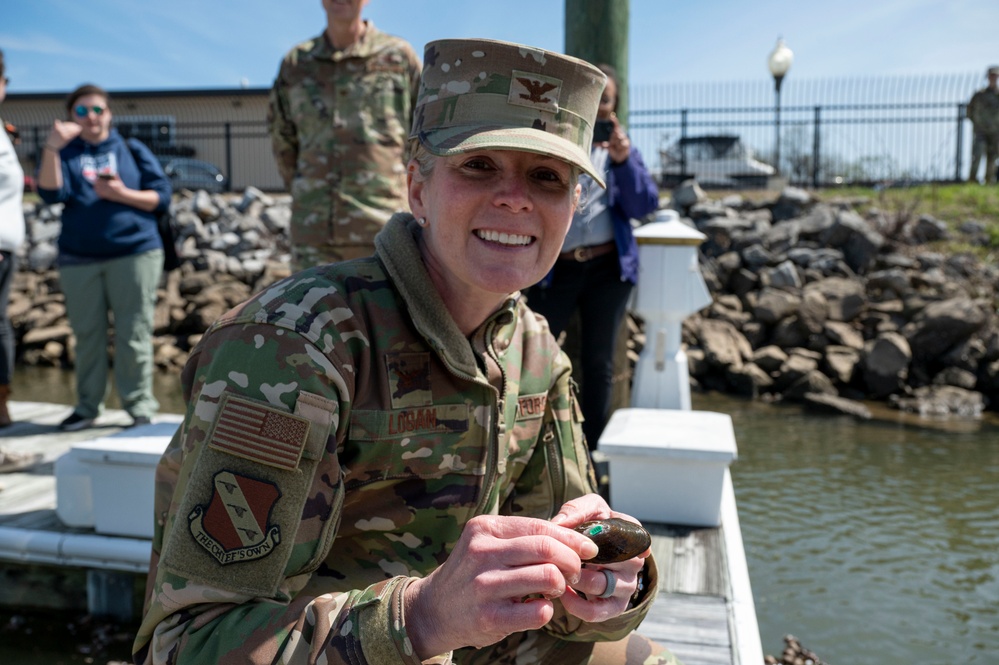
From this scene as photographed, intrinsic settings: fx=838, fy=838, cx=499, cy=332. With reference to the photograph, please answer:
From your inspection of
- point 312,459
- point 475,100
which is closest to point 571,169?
point 475,100

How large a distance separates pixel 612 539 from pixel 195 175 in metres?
21.4

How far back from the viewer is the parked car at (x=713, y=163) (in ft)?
55.5

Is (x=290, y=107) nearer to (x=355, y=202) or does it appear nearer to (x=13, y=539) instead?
Result: (x=355, y=202)

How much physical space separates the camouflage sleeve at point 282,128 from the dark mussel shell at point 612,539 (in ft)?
11.2

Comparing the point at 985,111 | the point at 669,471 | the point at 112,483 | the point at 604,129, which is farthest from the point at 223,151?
the point at 669,471

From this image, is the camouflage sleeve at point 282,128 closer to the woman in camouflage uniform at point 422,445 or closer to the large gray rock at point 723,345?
the woman in camouflage uniform at point 422,445

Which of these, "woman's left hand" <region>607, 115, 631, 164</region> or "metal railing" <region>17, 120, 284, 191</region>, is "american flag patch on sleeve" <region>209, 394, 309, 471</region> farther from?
"metal railing" <region>17, 120, 284, 191</region>

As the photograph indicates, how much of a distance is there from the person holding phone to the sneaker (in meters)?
2.99

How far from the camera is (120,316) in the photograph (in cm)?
498

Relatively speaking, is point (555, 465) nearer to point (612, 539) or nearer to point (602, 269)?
point (612, 539)

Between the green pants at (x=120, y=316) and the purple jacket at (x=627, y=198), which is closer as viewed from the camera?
the purple jacket at (x=627, y=198)

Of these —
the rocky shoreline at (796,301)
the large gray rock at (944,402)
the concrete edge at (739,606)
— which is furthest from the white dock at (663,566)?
the large gray rock at (944,402)

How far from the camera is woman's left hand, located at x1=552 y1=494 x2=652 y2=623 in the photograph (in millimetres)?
1471

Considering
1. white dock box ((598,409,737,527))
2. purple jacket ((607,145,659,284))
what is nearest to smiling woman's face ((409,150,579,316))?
white dock box ((598,409,737,527))
